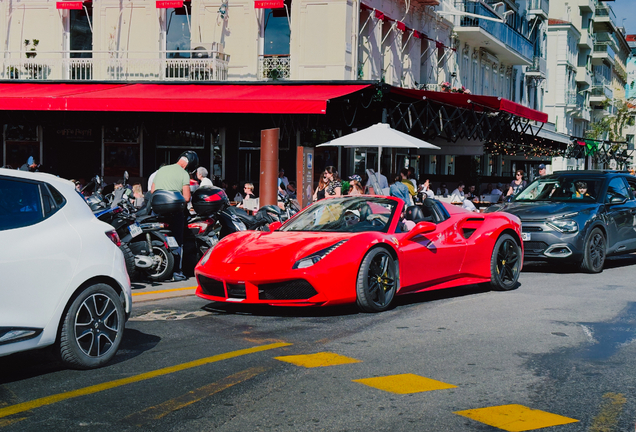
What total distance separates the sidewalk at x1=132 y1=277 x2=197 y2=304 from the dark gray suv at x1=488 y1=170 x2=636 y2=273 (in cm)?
512

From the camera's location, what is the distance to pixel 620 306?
914cm

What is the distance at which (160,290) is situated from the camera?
1016 cm

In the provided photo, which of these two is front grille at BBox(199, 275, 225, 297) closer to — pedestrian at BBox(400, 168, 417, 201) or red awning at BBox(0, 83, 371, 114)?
pedestrian at BBox(400, 168, 417, 201)

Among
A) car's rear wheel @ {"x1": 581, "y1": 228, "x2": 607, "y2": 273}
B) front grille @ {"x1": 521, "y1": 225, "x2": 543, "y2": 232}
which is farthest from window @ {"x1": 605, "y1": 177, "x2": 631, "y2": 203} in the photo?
front grille @ {"x1": 521, "y1": 225, "x2": 543, "y2": 232}

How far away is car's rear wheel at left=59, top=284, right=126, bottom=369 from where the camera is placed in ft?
18.1

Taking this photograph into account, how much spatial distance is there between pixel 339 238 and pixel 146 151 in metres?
17.3

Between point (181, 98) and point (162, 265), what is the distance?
9841 millimetres

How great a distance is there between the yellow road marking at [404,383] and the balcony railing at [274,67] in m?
18.3

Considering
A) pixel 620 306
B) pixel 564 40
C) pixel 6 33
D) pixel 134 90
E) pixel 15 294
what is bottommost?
pixel 620 306

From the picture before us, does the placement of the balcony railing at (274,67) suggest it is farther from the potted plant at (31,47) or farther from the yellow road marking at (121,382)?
the yellow road marking at (121,382)

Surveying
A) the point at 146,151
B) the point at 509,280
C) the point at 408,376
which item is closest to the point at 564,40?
the point at 146,151

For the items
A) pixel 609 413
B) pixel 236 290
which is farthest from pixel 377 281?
pixel 609 413

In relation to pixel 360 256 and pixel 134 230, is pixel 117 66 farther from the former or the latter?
pixel 360 256

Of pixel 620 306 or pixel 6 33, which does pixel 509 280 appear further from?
pixel 6 33
